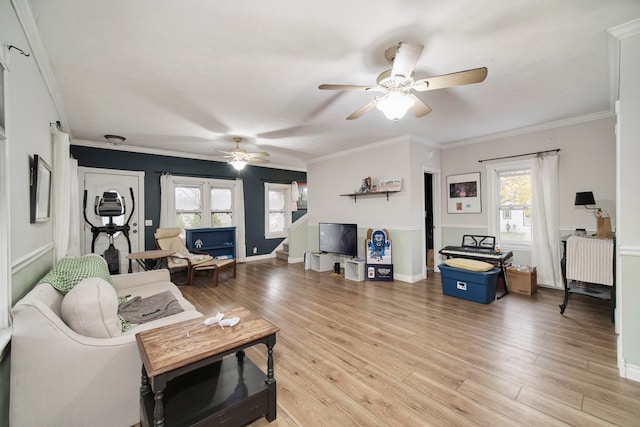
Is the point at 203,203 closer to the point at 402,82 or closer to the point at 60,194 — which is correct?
the point at 60,194

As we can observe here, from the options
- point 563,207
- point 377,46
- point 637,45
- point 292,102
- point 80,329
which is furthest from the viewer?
point 563,207

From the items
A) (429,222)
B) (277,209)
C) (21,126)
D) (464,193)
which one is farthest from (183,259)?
(464,193)

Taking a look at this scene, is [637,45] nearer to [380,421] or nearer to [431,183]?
[380,421]

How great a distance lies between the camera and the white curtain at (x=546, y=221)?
4066 mm

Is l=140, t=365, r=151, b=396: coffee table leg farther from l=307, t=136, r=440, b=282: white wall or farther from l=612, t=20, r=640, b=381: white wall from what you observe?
l=307, t=136, r=440, b=282: white wall

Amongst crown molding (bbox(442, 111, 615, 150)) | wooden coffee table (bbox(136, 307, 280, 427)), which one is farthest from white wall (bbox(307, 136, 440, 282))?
wooden coffee table (bbox(136, 307, 280, 427))

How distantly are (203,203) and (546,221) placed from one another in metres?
6.66

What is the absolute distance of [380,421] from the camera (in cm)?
163

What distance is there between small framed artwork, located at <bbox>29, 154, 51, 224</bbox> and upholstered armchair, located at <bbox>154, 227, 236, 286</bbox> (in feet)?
8.42

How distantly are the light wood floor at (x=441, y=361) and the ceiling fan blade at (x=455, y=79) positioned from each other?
223 cm

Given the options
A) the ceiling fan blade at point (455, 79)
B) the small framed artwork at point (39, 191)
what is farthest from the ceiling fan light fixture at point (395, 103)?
the small framed artwork at point (39, 191)

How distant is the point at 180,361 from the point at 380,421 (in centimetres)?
123

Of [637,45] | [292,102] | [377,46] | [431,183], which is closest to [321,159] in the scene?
[431,183]

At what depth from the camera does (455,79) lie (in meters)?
1.97
